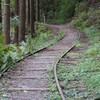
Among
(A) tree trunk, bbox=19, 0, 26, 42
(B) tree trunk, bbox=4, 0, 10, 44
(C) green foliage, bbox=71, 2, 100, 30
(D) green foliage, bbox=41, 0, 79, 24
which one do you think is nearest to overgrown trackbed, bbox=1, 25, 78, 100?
(B) tree trunk, bbox=4, 0, 10, 44

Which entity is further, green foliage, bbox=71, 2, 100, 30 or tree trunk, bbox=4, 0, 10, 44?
green foliage, bbox=71, 2, 100, 30

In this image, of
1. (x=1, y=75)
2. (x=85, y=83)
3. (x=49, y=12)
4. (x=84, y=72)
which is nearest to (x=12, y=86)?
(x=1, y=75)

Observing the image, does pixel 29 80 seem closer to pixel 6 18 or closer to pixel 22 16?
pixel 6 18

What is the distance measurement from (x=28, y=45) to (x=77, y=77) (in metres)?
7.49

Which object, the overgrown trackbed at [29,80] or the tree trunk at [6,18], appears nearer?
the overgrown trackbed at [29,80]

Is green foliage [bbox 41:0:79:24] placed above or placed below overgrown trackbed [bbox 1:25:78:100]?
below

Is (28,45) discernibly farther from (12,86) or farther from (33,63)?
(12,86)

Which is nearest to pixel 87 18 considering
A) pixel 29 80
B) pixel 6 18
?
pixel 6 18

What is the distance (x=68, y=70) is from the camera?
11047mm

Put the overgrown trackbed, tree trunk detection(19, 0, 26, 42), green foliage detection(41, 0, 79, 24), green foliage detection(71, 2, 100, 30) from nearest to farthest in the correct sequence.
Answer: the overgrown trackbed, tree trunk detection(19, 0, 26, 42), green foliage detection(71, 2, 100, 30), green foliage detection(41, 0, 79, 24)

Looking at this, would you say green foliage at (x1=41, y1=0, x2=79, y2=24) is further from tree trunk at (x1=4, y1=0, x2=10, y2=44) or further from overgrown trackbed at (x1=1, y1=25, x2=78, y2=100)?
overgrown trackbed at (x1=1, y1=25, x2=78, y2=100)

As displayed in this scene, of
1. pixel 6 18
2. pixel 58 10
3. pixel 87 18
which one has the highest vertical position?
pixel 6 18

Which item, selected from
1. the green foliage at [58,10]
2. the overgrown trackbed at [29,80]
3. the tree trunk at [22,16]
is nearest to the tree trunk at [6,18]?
the tree trunk at [22,16]

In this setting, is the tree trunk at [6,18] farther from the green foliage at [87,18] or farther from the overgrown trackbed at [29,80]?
the green foliage at [87,18]
